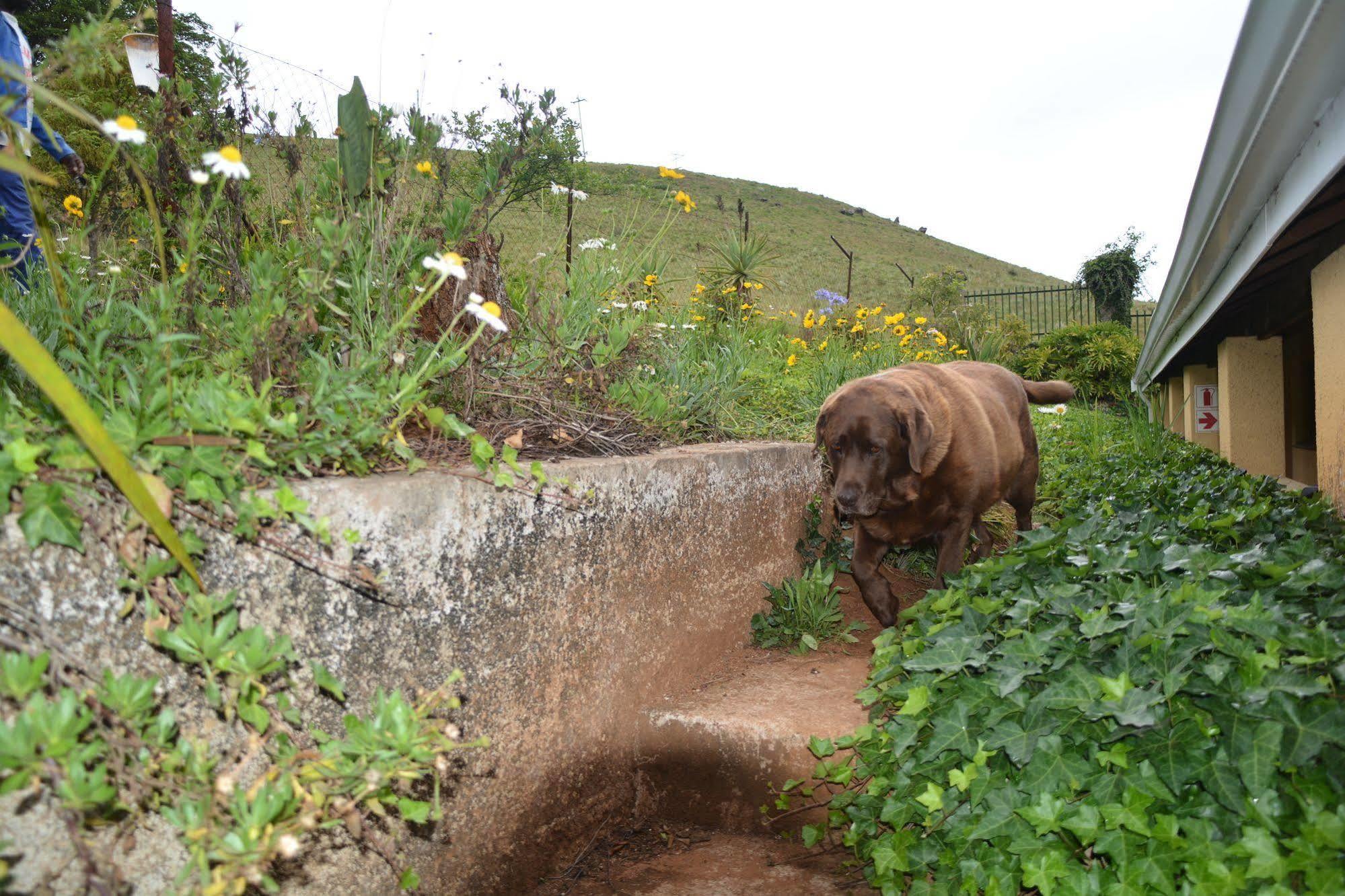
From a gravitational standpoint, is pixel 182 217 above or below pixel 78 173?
below

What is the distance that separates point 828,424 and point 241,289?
2.36m

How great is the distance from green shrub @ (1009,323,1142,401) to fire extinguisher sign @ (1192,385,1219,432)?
5.94 meters

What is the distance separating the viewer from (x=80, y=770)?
1.25m

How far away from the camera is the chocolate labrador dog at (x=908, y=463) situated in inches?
149

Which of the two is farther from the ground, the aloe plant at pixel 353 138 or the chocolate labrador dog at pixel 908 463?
the aloe plant at pixel 353 138

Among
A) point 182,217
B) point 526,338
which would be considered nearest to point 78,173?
point 182,217

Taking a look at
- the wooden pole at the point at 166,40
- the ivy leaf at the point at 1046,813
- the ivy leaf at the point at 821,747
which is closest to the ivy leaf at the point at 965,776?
the ivy leaf at the point at 1046,813

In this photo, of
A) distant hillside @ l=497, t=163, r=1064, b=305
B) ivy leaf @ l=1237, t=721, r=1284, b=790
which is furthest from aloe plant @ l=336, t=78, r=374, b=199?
distant hillside @ l=497, t=163, r=1064, b=305

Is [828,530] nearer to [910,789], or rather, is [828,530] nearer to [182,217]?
[910,789]

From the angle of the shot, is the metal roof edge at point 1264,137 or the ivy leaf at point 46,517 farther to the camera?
the metal roof edge at point 1264,137

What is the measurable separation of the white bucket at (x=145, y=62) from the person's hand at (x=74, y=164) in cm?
65

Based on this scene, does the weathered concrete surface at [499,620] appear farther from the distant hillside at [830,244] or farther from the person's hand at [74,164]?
the distant hillside at [830,244]

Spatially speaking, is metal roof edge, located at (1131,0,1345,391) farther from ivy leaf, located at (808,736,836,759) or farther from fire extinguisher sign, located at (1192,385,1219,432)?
fire extinguisher sign, located at (1192,385,1219,432)

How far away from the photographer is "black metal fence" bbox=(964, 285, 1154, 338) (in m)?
24.6
